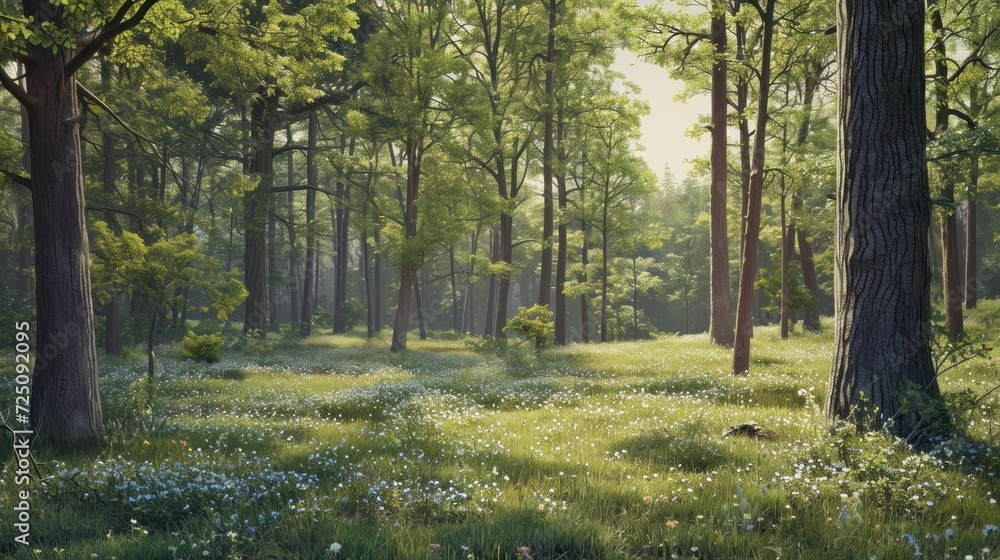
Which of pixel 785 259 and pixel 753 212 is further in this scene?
pixel 785 259

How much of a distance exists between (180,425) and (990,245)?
2189 inches

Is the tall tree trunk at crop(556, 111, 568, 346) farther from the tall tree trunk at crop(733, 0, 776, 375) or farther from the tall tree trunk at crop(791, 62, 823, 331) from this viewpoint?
the tall tree trunk at crop(733, 0, 776, 375)

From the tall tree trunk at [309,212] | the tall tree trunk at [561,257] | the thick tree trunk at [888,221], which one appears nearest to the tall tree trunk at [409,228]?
the tall tree trunk at [561,257]

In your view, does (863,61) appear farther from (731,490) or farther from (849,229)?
(731,490)

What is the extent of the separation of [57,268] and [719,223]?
18.3 m

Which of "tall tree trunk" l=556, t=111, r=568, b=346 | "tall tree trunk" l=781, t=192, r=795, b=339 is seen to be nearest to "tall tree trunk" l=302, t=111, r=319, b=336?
"tall tree trunk" l=556, t=111, r=568, b=346

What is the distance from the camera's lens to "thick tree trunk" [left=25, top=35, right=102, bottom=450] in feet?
22.4

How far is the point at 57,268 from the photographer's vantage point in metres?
6.88

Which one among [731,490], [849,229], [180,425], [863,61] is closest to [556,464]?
[731,490]

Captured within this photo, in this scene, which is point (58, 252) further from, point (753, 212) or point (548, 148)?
point (548, 148)

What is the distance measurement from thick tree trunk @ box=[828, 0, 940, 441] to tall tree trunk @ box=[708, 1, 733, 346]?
12.8 metres

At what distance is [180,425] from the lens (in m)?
8.07

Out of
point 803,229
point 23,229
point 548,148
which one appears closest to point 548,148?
point 548,148

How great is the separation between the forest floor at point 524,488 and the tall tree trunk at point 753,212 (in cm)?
285
